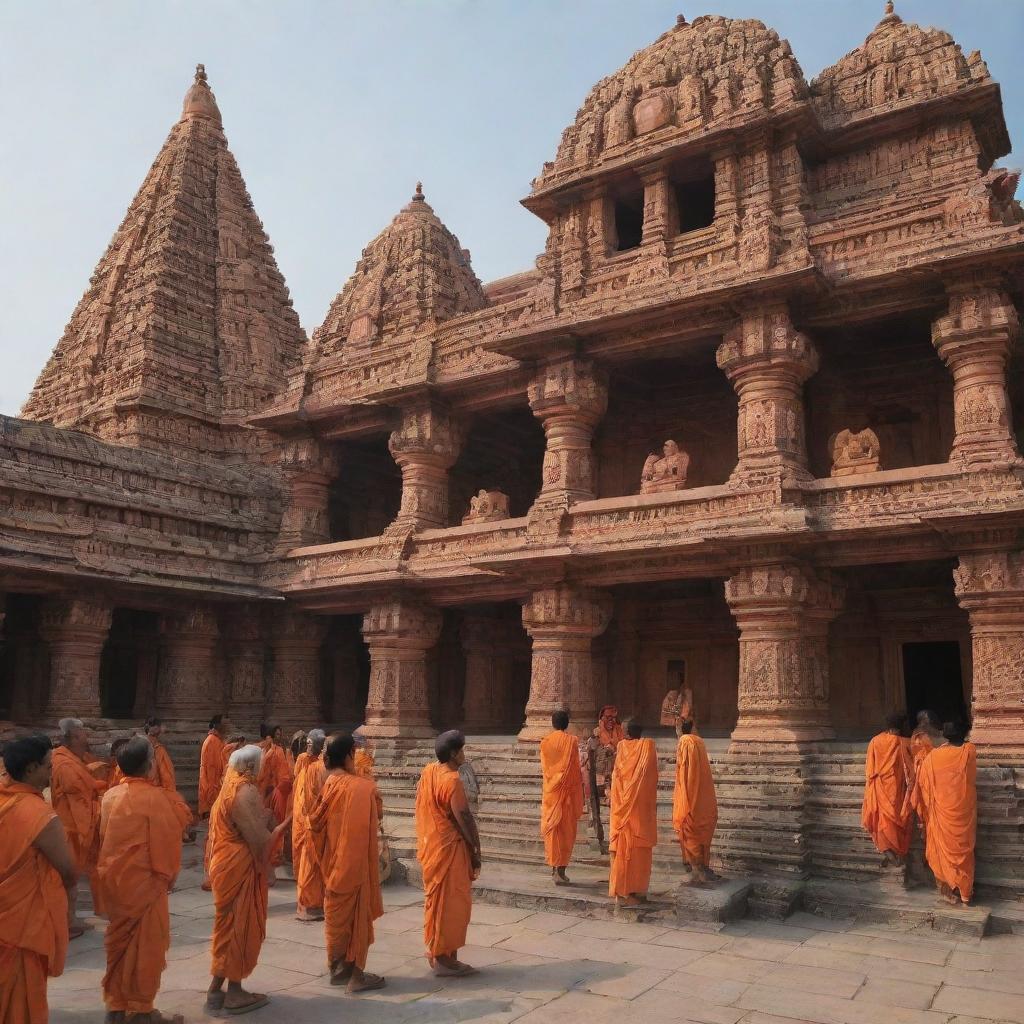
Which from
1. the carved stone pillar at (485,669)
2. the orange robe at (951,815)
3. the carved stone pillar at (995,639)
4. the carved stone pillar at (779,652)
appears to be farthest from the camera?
the carved stone pillar at (485,669)

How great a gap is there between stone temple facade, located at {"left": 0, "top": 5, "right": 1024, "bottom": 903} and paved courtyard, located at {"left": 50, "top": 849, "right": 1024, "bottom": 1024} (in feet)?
4.82

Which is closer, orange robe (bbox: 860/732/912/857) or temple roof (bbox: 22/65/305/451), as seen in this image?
orange robe (bbox: 860/732/912/857)

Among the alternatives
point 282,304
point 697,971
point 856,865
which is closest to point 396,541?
point 856,865

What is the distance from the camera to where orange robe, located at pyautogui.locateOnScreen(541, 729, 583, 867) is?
9.34 m

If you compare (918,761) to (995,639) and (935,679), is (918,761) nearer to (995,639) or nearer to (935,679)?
(995,639)

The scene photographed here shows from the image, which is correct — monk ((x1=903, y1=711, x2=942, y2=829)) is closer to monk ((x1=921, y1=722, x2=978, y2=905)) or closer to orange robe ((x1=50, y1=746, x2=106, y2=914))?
monk ((x1=921, y1=722, x2=978, y2=905))

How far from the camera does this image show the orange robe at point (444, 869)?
6.55m

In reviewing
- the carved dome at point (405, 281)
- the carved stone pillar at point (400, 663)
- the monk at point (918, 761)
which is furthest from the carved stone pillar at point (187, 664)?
the monk at point (918, 761)

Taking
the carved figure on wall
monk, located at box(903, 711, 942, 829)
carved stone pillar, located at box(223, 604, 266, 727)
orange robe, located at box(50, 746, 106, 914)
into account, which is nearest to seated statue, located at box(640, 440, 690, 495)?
the carved figure on wall

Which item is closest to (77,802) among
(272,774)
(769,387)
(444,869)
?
(272,774)

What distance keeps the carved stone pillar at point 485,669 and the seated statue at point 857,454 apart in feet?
25.9

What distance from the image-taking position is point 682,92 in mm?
16109

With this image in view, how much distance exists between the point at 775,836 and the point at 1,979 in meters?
7.77

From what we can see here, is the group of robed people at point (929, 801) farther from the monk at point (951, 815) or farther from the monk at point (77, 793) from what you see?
the monk at point (77, 793)
